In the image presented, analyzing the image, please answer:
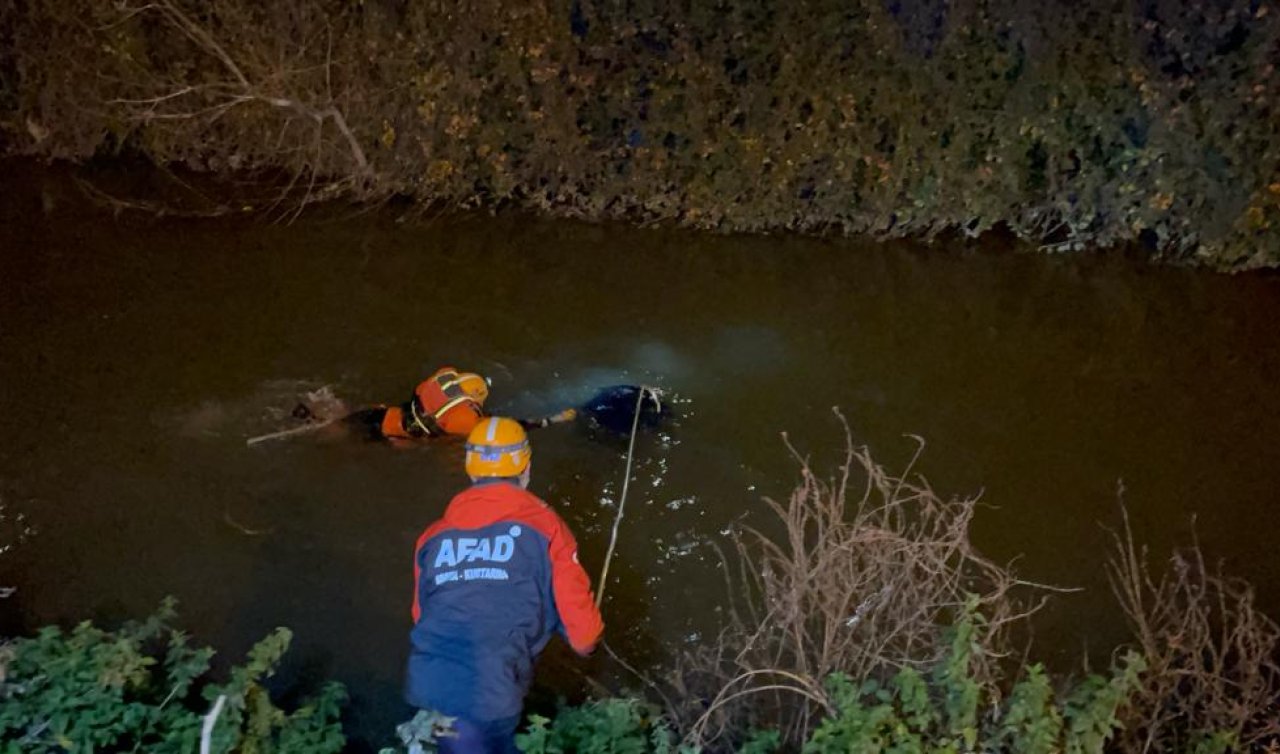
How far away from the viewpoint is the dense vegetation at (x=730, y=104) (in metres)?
7.84

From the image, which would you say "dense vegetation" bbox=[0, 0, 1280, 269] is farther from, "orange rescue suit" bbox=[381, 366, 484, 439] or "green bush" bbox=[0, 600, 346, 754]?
"green bush" bbox=[0, 600, 346, 754]

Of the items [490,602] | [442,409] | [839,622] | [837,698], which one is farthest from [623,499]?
[837,698]

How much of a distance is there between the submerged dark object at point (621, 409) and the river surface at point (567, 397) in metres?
0.11

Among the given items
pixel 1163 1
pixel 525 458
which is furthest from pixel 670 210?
pixel 525 458

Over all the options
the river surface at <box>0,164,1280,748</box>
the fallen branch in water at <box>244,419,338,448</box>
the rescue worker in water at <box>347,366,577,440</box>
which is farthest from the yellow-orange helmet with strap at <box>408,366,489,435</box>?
the fallen branch in water at <box>244,419,338,448</box>

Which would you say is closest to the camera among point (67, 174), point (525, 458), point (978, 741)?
point (978, 741)

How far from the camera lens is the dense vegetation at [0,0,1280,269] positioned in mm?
7840

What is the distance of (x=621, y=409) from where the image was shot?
6516 millimetres

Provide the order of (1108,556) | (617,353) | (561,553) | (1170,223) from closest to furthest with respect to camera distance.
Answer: (561,553), (1108,556), (617,353), (1170,223)

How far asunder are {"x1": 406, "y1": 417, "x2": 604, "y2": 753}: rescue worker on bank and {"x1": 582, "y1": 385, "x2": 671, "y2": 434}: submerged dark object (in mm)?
2167

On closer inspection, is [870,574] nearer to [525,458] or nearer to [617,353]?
[525,458]

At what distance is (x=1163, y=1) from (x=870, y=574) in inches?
224

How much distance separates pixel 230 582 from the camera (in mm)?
5344

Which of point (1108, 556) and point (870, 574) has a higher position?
point (870, 574)
